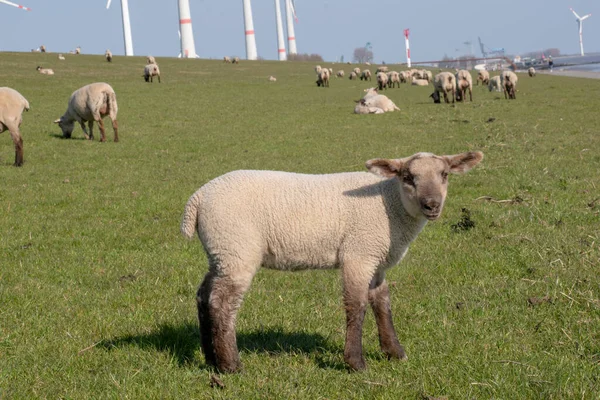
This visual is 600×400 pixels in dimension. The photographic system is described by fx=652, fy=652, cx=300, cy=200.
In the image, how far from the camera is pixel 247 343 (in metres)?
5.74

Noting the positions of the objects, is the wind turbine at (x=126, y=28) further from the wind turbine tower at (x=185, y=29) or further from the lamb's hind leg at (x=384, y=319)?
the lamb's hind leg at (x=384, y=319)

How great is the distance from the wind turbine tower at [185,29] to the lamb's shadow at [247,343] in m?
108

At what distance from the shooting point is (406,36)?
12662 cm

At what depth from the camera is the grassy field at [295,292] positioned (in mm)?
4883

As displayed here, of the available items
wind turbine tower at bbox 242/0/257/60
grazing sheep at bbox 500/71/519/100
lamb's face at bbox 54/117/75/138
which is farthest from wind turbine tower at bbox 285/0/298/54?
lamb's face at bbox 54/117/75/138

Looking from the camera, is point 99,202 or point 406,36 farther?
point 406,36

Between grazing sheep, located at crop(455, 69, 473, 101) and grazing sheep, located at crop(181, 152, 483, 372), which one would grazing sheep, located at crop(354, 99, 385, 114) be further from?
grazing sheep, located at crop(181, 152, 483, 372)

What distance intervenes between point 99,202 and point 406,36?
Result: 121215 mm

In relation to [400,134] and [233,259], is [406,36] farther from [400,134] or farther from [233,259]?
[233,259]

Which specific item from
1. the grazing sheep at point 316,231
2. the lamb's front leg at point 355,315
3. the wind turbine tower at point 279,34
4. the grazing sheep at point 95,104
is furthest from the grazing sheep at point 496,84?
the wind turbine tower at point 279,34

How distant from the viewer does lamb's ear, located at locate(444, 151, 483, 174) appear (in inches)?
212

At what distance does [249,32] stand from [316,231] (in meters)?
120

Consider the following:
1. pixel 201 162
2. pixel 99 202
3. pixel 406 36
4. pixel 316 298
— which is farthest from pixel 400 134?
pixel 406 36

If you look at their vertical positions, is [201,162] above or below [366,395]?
above
